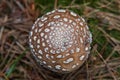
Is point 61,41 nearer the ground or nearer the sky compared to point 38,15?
nearer the ground

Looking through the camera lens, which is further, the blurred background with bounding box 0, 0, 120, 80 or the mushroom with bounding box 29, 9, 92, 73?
the blurred background with bounding box 0, 0, 120, 80

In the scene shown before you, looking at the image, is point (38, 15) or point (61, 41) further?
point (38, 15)

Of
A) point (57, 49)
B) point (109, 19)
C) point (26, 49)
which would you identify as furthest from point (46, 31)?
point (109, 19)

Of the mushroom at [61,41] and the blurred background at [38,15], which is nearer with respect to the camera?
the mushroom at [61,41]

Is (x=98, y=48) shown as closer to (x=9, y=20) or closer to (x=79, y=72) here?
(x=79, y=72)
